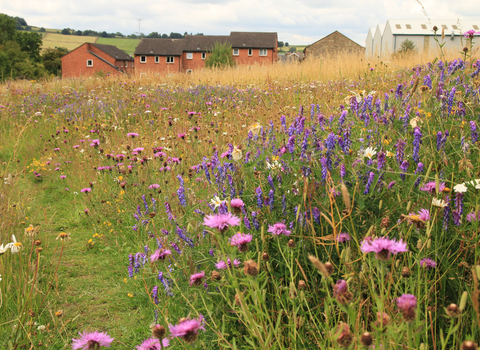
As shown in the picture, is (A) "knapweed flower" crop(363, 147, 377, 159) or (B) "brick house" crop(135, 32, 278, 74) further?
(B) "brick house" crop(135, 32, 278, 74)

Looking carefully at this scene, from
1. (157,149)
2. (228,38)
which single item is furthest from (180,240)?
(228,38)

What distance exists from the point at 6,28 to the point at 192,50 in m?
31.1

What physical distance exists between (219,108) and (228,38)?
1966 inches


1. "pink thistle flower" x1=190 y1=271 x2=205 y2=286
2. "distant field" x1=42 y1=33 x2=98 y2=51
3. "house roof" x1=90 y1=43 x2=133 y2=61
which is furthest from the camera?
"distant field" x1=42 y1=33 x2=98 y2=51

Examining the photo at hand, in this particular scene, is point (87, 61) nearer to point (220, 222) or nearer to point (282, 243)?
point (282, 243)

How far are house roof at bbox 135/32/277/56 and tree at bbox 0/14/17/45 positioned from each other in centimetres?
2183

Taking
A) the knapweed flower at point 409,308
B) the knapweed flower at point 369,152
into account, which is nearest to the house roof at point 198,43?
the knapweed flower at point 369,152

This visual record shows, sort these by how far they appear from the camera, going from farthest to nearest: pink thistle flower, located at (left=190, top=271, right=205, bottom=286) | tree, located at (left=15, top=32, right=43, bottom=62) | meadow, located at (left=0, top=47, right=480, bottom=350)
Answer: tree, located at (left=15, top=32, right=43, bottom=62) → pink thistle flower, located at (left=190, top=271, right=205, bottom=286) → meadow, located at (left=0, top=47, right=480, bottom=350)

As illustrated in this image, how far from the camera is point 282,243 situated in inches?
72.8

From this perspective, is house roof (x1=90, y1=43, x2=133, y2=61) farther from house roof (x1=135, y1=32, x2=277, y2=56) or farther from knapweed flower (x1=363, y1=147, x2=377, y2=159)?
knapweed flower (x1=363, y1=147, x2=377, y2=159)

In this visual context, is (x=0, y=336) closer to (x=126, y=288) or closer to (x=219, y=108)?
(x=126, y=288)

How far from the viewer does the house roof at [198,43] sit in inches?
2012

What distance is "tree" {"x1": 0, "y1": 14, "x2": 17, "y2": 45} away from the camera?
54.2m

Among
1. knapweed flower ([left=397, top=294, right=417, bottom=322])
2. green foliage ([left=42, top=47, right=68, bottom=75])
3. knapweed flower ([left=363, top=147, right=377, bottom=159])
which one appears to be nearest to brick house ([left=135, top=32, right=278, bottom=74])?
green foliage ([left=42, top=47, right=68, bottom=75])
